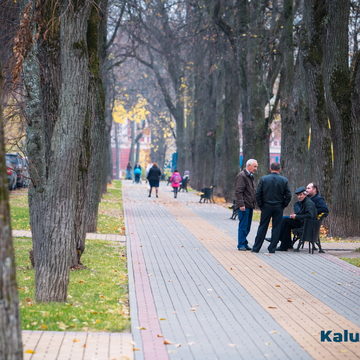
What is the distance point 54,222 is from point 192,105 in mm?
46809

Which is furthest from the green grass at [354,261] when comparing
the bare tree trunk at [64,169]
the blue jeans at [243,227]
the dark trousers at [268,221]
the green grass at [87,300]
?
the bare tree trunk at [64,169]

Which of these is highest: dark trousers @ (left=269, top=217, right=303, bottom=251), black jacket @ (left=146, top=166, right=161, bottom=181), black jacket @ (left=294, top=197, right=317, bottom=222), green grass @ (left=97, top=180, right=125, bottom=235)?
black jacket @ (left=146, top=166, right=161, bottom=181)

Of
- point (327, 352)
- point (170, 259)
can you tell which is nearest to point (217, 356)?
point (327, 352)

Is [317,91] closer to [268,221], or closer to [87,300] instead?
[268,221]

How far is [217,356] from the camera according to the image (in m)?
8.45

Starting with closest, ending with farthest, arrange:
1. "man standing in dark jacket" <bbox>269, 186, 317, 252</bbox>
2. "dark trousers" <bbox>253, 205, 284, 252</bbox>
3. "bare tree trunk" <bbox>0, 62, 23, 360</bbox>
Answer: "bare tree trunk" <bbox>0, 62, 23, 360</bbox>, "dark trousers" <bbox>253, 205, 284, 252</bbox>, "man standing in dark jacket" <bbox>269, 186, 317, 252</bbox>

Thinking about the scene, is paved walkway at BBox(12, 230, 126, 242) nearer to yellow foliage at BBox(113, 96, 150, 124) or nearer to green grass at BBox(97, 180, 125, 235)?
green grass at BBox(97, 180, 125, 235)

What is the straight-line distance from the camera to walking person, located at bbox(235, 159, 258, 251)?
1933 cm

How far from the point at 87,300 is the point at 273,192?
7957mm

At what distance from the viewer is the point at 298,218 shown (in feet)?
63.4

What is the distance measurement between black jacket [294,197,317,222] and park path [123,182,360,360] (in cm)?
77

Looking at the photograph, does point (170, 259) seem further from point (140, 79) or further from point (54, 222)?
point (140, 79)

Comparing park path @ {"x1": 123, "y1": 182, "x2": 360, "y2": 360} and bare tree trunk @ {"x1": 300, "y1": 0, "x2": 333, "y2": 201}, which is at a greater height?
bare tree trunk @ {"x1": 300, "y1": 0, "x2": 333, "y2": 201}

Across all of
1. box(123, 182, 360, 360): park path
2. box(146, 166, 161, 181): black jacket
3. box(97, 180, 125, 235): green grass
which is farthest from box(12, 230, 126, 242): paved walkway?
box(146, 166, 161, 181): black jacket
